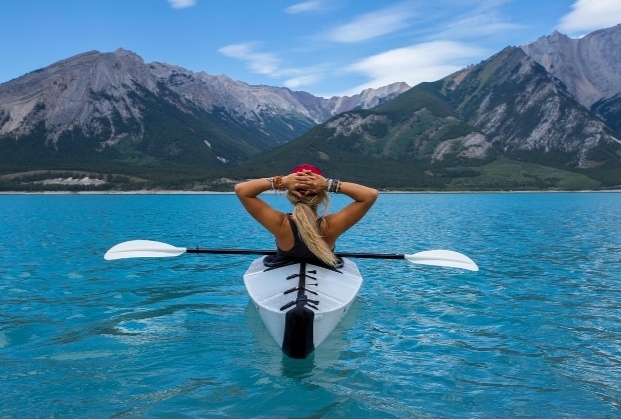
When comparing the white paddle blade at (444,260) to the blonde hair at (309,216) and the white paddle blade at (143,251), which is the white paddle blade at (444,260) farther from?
the white paddle blade at (143,251)

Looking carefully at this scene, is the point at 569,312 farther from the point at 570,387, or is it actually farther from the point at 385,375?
the point at 385,375

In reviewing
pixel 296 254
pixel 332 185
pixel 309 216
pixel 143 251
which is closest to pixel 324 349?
pixel 296 254

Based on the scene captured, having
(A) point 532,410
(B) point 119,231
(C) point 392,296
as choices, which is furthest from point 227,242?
(A) point 532,410

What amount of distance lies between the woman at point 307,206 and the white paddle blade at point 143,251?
17.9 feet

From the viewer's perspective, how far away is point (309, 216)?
1001 centimetres

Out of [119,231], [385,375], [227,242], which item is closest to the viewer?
[385,375]

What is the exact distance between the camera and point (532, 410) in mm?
8391

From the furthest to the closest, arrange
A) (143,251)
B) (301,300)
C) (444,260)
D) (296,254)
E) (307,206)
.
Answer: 1. (143,251)
2. (444,260)
3. (296,254)
4. (307,206)
5. (301,300)

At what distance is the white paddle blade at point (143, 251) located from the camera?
14.8 metres

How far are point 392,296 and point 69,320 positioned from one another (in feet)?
33.9

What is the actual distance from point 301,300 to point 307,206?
71.2 inches

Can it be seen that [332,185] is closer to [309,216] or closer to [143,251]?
[309,216]

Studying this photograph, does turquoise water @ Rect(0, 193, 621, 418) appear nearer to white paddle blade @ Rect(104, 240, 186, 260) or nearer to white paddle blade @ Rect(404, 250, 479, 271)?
white paddle blade @ Rect(404, 250, 479, 271)

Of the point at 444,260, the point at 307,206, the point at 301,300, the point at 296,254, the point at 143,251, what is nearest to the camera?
the point at 301,300
